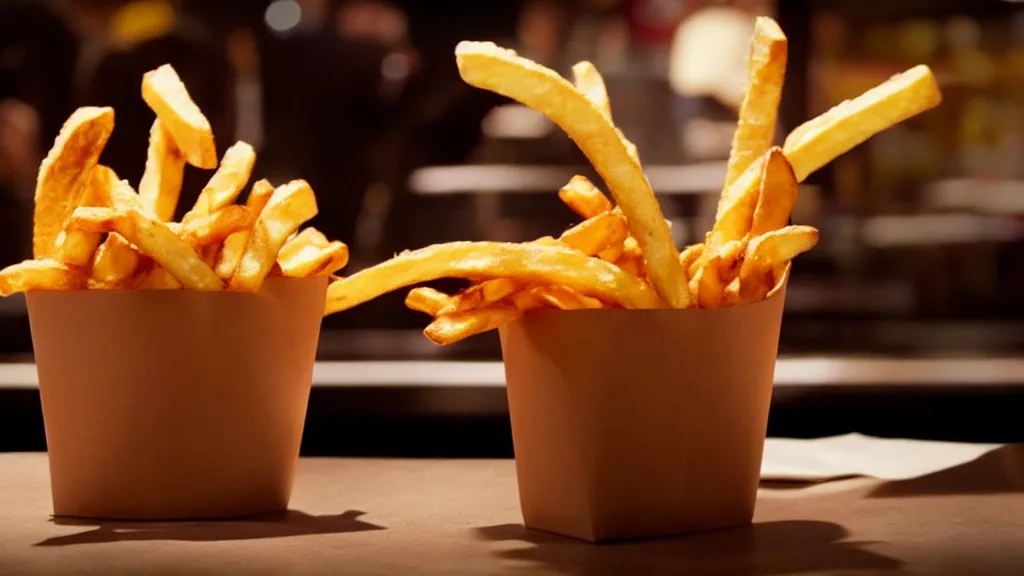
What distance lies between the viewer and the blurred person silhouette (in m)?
3.74

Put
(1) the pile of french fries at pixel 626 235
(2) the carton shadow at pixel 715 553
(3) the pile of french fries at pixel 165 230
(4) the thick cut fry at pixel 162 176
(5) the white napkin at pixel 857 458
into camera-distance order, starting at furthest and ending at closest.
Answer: (5) the white napkin at pixel 857 458 < (4) the thick cut fry at pixel 162 176 < (3) the pile of french fries at pixel 165 230 < (1) the pile of french fries at pixel 626 235 < (2) the carton shadow at pixel 715 553

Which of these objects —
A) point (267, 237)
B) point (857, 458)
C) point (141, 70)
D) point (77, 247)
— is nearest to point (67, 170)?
point (77, 247)

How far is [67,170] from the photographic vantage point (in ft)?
4.17

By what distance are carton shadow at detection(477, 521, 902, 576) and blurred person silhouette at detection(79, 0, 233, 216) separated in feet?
9.21

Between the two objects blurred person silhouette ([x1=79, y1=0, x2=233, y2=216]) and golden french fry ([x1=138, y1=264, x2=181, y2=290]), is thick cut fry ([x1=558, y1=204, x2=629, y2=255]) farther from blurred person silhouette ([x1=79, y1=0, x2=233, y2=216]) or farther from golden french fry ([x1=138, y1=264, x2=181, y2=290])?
blurred person silhouette ([x1=79, y1=0, x2=233, y2=216])

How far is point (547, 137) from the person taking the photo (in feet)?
12.4

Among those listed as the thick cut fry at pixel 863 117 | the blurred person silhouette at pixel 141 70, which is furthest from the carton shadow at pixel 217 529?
the blurred person silhouette at pixel 141 70

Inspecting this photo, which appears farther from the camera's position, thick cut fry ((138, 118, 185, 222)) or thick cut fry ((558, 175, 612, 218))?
thick cut fry ((138, 118, 185, 222))

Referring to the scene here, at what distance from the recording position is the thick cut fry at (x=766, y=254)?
114cm

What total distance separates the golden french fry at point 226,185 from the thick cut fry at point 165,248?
0.06m

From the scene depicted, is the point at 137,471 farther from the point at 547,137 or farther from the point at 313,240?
the point at 547,137

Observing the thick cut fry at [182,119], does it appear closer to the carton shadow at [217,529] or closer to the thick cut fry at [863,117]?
the carton shadow at [217,529]

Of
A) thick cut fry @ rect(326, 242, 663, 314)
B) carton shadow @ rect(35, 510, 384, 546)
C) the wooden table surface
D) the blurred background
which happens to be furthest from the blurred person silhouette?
thick cut fry @ rect(326, 242, 663, 314)

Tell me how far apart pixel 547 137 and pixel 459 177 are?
0.89 ft
